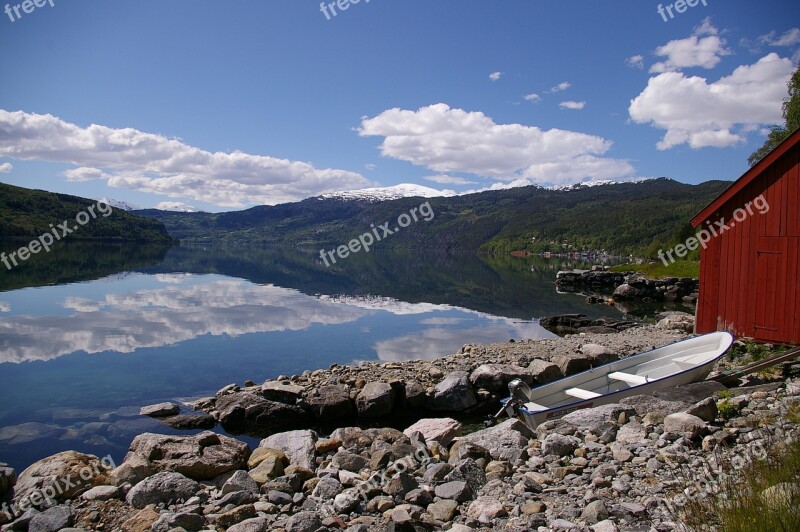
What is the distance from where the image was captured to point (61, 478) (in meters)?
8.73

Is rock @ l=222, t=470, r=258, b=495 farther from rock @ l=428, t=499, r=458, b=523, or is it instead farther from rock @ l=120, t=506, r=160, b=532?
rock @ l=428, t=499, r=458, b=523

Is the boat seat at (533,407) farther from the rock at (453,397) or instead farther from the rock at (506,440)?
the rock at (453,397)

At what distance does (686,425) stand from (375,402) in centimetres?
846

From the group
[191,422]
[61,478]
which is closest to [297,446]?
[61,478]

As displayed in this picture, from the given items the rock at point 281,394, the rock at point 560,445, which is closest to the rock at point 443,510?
the rock at point 560,445

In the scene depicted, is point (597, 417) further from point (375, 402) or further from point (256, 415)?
point (256, 415)

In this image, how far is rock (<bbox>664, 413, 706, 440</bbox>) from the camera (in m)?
7.88

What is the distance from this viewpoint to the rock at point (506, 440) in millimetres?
8898

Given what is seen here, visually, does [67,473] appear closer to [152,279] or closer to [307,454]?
[307,454]

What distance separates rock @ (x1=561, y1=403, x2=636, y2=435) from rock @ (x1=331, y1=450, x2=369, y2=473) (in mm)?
3948

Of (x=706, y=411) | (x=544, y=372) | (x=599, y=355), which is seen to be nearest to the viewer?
(x=706, y=411)

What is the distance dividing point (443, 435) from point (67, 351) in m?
18.3

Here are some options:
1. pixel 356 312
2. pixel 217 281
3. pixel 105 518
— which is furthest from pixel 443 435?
pixel 217 281

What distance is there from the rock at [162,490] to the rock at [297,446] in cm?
206
